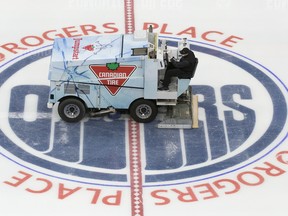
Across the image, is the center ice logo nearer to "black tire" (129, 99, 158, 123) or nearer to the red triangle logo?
the red triangle logo

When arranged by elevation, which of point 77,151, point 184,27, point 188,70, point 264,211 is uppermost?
point 184,27

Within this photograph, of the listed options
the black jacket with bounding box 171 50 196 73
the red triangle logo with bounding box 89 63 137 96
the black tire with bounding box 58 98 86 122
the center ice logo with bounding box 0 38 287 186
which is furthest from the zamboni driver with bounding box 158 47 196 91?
the black tire with bounding box 58 98 86 122

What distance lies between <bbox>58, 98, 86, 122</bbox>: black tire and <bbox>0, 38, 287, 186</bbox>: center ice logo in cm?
13

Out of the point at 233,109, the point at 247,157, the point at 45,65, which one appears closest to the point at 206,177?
the point at 247,157

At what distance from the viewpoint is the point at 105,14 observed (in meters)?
20.6

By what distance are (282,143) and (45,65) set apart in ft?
15.6

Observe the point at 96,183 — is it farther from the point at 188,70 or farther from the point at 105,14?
the point at 105,14

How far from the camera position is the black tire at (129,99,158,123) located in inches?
682

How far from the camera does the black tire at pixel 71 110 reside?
17.3 metres

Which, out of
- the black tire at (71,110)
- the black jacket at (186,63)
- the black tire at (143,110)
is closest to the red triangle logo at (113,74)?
the black tire at (143,110)

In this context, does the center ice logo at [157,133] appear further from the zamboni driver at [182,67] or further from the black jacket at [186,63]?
the black jacket at [186,63]

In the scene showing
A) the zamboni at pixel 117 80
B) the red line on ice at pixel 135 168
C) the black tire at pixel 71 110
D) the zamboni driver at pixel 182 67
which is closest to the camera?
the red line on ice at pixel 135 168

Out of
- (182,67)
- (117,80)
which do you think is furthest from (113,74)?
(182,67)

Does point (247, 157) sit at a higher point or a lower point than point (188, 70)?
lower
